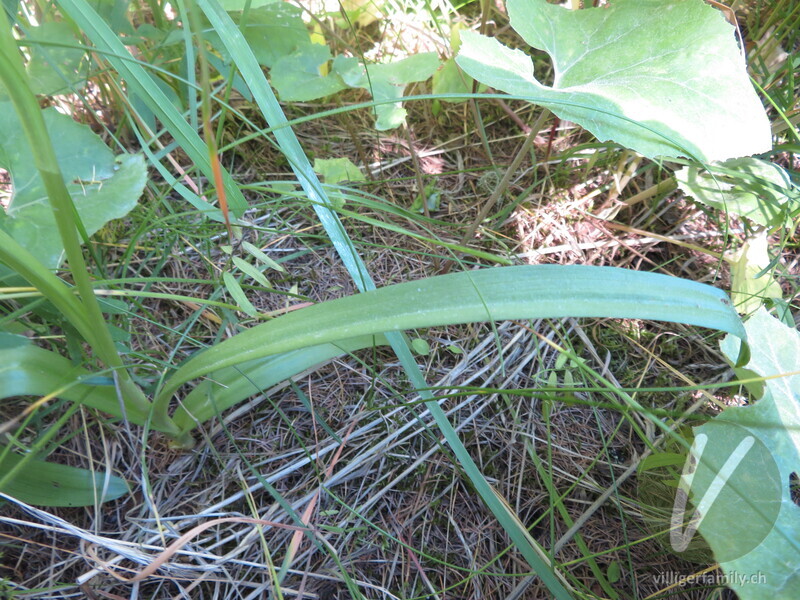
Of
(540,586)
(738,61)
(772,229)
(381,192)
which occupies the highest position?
(738,61)

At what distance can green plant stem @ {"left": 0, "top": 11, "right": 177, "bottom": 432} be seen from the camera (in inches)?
20.8

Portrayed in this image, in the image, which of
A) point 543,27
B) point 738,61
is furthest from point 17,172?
point 738,61

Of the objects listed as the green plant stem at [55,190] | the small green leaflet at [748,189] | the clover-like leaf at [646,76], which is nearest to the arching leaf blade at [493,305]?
the green plant stem at [55,190]

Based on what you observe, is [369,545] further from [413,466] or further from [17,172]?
[17,172]

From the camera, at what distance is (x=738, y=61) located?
90cm

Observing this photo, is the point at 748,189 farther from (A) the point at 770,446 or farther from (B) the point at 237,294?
(B) the point at 237,294

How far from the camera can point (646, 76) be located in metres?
0.92

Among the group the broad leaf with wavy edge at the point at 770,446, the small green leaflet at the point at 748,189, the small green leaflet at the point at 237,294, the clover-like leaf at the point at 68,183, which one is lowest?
the broad leaf with wavy edge at the point at 770,446

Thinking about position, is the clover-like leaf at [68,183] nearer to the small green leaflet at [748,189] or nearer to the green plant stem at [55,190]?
the green plant stem at [55,190]

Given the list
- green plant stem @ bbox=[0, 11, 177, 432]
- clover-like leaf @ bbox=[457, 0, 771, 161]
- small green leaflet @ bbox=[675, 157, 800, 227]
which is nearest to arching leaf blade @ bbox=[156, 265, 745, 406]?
green plant stem @ bbox=[0, 11, 177, 432]

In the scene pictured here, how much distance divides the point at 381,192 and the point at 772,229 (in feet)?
2.96

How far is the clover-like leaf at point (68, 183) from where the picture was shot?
812mm

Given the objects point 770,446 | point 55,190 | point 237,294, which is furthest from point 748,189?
point 55,190

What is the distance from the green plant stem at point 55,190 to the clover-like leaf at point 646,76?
2.06 feet
